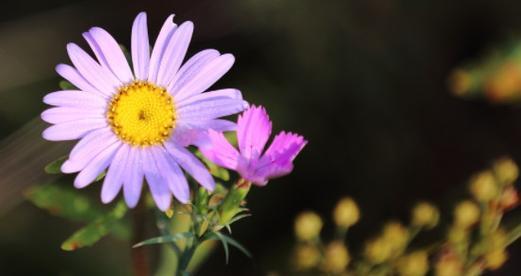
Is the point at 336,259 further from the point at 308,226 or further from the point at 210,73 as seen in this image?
the point at 210,73

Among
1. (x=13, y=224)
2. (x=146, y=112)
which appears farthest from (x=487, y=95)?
(x=13, y=224)

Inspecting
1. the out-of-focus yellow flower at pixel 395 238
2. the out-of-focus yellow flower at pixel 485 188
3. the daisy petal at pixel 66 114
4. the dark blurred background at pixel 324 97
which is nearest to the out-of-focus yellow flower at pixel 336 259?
the out-of-focus yellow flower at pixel 395 238

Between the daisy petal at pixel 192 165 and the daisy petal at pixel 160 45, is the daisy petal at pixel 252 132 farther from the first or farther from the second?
the daisy petal at pixel 160 45

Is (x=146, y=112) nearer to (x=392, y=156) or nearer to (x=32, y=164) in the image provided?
(x=32, y=164)

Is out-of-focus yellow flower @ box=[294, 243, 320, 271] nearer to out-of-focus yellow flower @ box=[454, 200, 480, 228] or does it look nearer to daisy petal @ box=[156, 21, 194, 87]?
out-of-focus yellow flower @ box=[454, 200, 480, 228]

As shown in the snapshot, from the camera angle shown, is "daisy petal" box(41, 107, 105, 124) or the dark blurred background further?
the dark blurred background

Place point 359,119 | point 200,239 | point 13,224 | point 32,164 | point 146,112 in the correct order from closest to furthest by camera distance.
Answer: point 200,239 < point 146,112 < point 32,164 < point 13,224 < point 359,119

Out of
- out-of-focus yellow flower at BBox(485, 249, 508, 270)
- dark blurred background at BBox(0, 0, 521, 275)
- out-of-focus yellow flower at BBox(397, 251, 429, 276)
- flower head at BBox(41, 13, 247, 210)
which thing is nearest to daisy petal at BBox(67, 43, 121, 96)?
flower head at BBox(41, 13, 247, 210)
